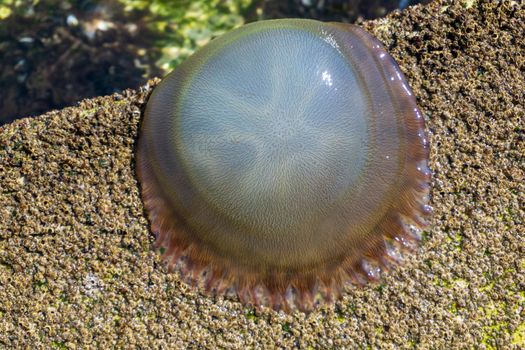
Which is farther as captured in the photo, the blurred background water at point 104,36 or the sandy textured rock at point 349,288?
the blurred background water at point 104,36

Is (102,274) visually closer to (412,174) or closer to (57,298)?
(57,298)

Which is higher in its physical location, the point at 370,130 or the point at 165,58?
the point at 370,130

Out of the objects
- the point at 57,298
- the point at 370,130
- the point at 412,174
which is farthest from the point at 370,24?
the point at 57,298

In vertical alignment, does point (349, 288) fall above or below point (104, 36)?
above

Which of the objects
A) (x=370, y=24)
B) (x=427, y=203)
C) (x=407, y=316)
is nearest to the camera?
(x=407, y=316)

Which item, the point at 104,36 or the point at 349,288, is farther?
the point at 104,36
